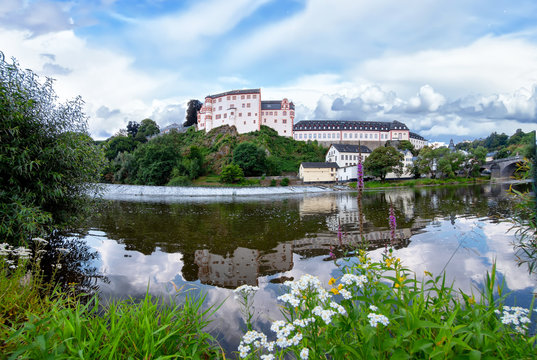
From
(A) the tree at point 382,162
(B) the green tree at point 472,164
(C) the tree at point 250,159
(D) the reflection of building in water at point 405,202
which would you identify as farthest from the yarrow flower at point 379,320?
(B) the green tree at point 472,164

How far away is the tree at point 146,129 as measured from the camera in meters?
92.3

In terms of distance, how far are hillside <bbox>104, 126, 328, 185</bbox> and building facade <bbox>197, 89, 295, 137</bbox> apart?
2.98 meters

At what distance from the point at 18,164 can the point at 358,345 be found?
26.0ft

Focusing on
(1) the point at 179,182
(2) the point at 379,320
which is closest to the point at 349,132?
(1) the point at 179,182

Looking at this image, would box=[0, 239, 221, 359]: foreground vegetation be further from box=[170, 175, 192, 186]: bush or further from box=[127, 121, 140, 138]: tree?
box=[127, 121, 140, 138]: tree

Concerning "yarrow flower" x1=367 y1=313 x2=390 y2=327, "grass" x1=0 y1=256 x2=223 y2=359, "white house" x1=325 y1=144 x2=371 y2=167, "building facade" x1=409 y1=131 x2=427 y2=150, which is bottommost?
"grass" x1=0 y1=256 x2=223 y2=359

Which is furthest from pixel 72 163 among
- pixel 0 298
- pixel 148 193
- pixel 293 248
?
pixel 148 193

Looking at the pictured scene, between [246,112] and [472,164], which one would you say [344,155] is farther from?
[246,112]

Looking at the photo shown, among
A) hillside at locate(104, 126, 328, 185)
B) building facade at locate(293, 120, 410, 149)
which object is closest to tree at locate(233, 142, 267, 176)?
hillside at locate(104, 126, 328, 185)

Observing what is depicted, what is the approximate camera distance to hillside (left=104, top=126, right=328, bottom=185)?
55281 mm

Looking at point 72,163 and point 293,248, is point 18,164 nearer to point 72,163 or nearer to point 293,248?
point 72,163

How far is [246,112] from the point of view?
83125 millimetres

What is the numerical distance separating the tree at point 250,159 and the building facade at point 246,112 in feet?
63.1

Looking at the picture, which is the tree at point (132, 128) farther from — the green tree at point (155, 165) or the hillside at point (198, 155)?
the green tree at point (155, 165)
